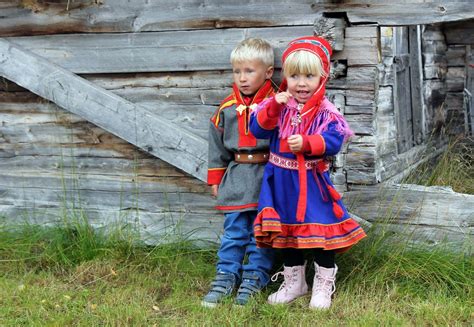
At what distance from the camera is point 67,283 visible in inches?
197

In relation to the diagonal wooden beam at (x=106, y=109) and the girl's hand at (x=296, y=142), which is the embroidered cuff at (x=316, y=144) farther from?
the diagonal wooden beam at (x=106, y=109)

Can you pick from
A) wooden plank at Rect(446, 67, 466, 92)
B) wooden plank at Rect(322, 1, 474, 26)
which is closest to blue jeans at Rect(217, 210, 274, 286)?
wooden plank at Rect(322, 1, 474, 26)

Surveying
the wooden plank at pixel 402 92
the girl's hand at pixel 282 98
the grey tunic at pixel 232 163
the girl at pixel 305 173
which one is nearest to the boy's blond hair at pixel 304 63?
the girl at pixel 305 173

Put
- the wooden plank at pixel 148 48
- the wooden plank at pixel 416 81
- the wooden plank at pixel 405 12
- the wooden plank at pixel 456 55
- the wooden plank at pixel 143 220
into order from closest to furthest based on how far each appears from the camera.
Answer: the wooden plank at pixel 405 12
the wooden plank at pixel 148 48
the wooden plank at pixel 143 220
the wooden plank at pixel 416 81
the wooden plank at pixel 456 55

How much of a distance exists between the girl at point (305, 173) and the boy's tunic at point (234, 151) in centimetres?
21

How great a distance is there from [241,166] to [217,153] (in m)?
0.19

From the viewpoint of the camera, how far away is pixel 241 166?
473cm

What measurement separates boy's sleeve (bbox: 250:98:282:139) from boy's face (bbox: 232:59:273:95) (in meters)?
0.29

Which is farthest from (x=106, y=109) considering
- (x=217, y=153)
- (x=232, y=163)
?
(x=232, y=163)

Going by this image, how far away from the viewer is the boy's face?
4.64 metres

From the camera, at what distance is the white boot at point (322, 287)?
439 centimetres

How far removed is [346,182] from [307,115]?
0.77 m

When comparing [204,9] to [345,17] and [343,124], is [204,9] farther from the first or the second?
[343,124]

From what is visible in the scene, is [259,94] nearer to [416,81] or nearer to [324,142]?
[324,142]
